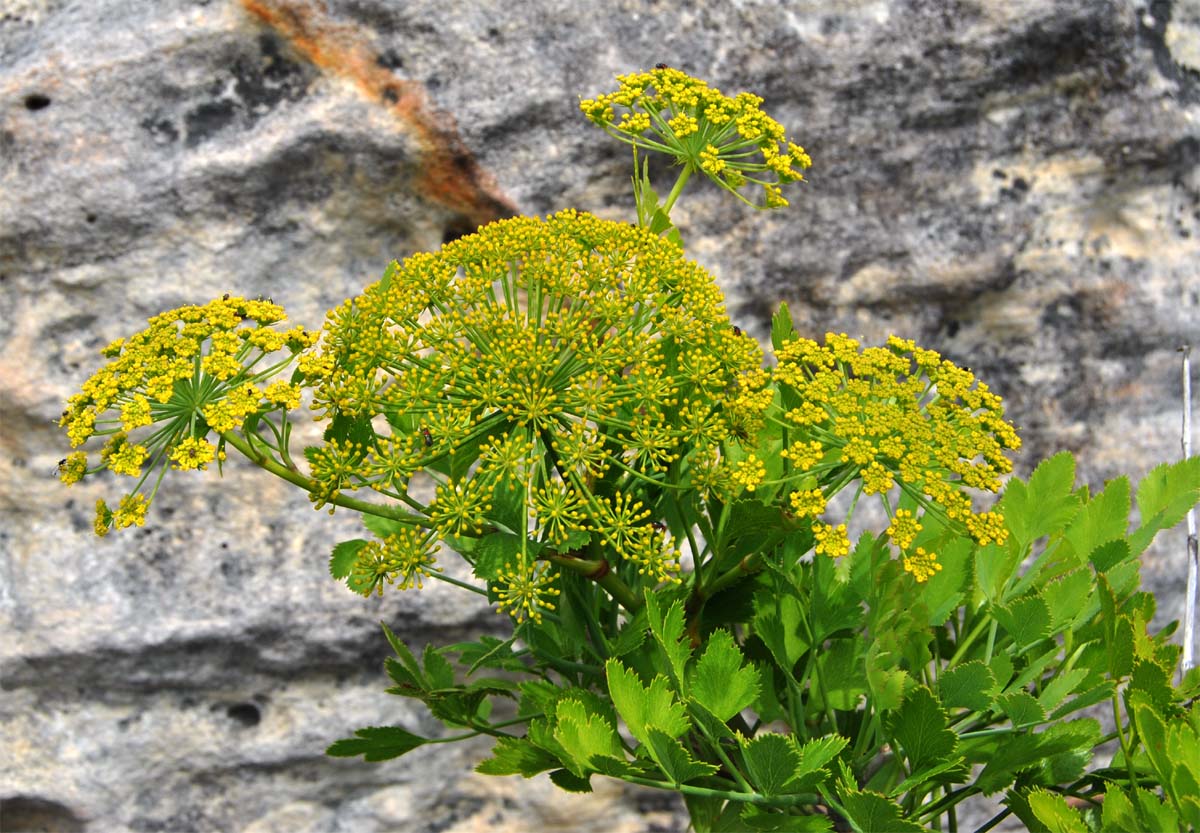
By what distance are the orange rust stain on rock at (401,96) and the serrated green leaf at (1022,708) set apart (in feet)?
3.80

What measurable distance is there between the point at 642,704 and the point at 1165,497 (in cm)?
69

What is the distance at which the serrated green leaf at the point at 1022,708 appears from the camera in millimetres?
1004

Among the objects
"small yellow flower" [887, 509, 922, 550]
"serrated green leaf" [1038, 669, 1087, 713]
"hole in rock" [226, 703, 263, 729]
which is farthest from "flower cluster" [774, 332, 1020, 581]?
"hole in rock" [226, 703, 263, 729]

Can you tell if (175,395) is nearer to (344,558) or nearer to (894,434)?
(344,558)

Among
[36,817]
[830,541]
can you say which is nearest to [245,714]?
[36,817]

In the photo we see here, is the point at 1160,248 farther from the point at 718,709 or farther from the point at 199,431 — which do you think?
the point at 199,431

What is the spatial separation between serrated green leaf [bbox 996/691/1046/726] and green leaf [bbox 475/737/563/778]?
1.40ft

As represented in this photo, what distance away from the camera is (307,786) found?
1970mm

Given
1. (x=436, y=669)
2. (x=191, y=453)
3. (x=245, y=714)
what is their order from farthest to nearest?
(x=245, y=714), (x=436, y=669), (x=191, y=453)

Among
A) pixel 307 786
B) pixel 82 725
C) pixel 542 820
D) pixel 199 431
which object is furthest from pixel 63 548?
pixel 199 431

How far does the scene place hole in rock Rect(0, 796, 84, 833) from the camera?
1915 mm

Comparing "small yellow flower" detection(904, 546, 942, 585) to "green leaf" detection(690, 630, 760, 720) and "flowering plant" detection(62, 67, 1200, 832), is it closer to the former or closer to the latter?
"flowering plant" detection(62, 67, 1200, 832)

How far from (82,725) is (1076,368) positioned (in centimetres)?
188

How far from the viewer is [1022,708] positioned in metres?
1.01
